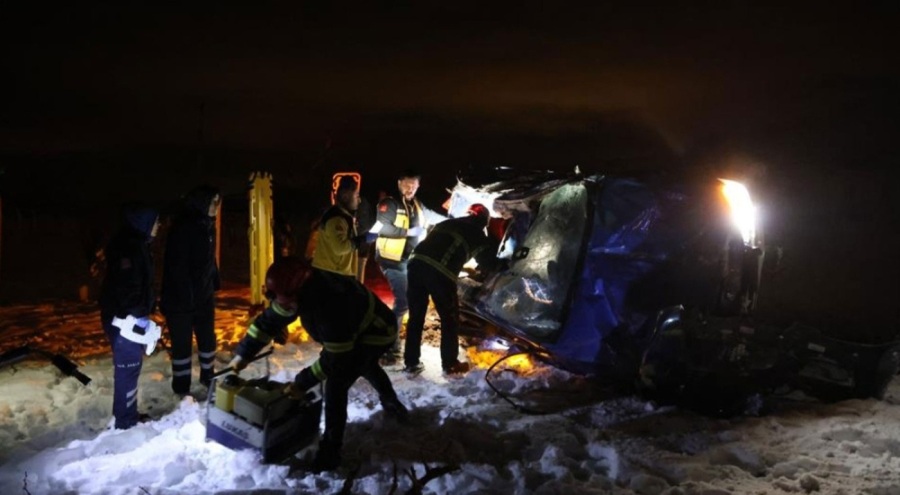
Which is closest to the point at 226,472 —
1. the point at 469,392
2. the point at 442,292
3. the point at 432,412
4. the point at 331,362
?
the point at 331,362

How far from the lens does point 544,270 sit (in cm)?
548

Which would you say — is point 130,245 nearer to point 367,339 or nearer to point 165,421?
point 165,421

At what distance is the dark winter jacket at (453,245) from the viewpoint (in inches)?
228

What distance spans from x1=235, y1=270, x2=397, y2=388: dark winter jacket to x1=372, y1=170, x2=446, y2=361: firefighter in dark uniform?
2.28 m

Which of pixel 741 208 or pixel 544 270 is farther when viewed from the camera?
pixel 544 270

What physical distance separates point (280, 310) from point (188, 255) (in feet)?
5.38

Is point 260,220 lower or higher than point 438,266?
higher

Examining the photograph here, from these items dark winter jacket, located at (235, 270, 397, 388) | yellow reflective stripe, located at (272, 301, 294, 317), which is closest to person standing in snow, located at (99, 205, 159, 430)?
dark winter jacket, located at (235, 270, 397, 388)

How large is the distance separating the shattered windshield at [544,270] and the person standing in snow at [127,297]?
9.81 feet

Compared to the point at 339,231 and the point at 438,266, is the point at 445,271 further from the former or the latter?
the point at 339,231

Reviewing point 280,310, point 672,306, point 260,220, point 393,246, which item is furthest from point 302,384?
point 260,220

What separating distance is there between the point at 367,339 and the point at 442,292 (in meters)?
1.90

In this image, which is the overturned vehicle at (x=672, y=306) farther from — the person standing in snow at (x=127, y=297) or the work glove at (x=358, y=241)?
the person standing in snow at (x=127, y=297)

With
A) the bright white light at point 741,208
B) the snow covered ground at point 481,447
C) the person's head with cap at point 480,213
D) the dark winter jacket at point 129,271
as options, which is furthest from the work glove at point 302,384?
the bright white light at point 741,208
